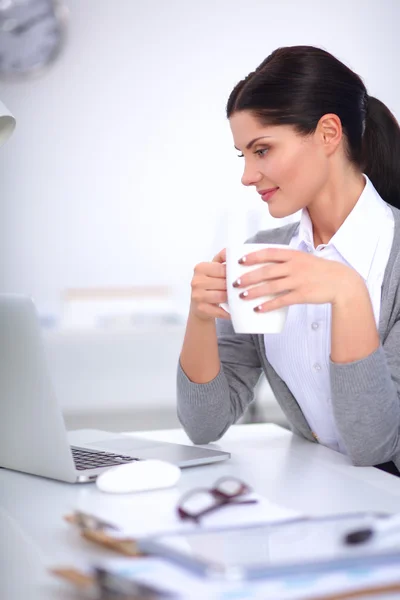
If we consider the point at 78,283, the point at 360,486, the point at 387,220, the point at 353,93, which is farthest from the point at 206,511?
the point at 78,283

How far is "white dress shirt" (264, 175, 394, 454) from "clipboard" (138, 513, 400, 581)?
0.63m

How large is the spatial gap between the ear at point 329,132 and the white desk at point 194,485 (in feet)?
1.64

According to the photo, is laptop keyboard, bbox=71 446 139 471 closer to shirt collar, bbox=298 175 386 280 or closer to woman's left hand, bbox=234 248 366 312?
woman's left hand, bbox=234 248 366 312

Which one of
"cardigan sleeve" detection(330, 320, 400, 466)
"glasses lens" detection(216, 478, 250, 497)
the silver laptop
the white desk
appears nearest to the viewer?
the white desk

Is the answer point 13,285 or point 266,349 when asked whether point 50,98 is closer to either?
point 13,285

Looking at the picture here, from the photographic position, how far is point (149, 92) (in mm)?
3830

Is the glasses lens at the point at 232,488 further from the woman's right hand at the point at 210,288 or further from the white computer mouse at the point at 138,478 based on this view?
the woman's right hand at the point at 210,288

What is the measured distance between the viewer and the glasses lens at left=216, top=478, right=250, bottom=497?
740 mm

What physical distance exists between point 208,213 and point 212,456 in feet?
9.67

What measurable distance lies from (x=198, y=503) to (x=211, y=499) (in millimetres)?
16

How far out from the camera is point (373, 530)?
0.55 meters

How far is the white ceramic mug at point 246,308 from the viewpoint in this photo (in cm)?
90

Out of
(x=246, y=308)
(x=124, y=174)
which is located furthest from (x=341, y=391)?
(x=124, y=174)

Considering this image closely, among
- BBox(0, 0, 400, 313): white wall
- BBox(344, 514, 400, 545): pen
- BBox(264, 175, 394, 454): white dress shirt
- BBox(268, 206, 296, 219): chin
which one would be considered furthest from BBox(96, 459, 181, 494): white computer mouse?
BBox(0, 0, 400, 313): white wall
